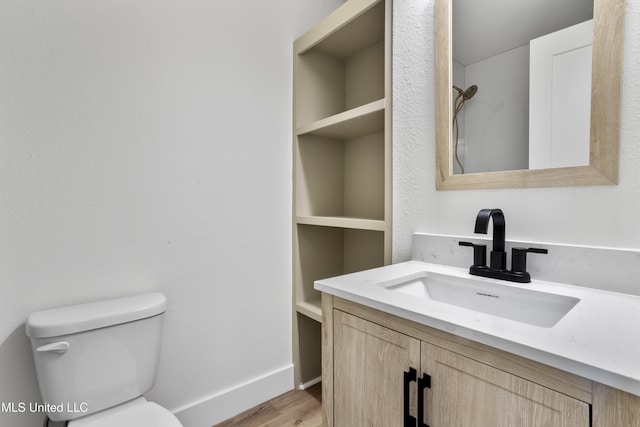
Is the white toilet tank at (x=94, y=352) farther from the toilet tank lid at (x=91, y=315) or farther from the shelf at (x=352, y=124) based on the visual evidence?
the shelf at (x=352, y=124)

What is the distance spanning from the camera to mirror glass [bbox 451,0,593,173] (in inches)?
35.1

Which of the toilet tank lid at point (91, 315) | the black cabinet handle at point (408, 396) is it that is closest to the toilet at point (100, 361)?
the toilet tank lid at point (91, 315)

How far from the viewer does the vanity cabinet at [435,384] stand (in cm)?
51

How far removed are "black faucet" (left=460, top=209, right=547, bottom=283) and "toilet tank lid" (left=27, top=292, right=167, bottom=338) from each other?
1145 millimetres

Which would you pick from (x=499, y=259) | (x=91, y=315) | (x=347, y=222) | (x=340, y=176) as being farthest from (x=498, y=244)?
(x=91, y=315)

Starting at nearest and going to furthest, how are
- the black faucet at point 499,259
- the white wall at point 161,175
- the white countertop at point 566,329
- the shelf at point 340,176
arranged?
the white countertop at point 566,329
the black faucet at point 499,259
the white wall at point 161,175
the shelf at point 340,176

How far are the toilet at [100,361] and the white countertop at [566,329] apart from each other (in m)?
0.73

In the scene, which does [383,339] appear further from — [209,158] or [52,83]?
[52,83]

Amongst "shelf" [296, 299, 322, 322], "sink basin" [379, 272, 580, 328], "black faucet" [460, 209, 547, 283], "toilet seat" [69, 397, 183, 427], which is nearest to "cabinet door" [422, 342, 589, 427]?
"sink basin" [379, 272, 580, 328]

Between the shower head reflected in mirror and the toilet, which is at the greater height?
the shower head reflected in mirror

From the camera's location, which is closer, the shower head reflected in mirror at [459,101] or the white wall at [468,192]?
the white wall at [468,192]

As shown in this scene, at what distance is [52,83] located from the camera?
1.09m

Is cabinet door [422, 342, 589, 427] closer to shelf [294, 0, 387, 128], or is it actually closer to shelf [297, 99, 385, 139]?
shelf [297, 99, 385, 139]

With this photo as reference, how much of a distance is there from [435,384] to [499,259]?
473mm
